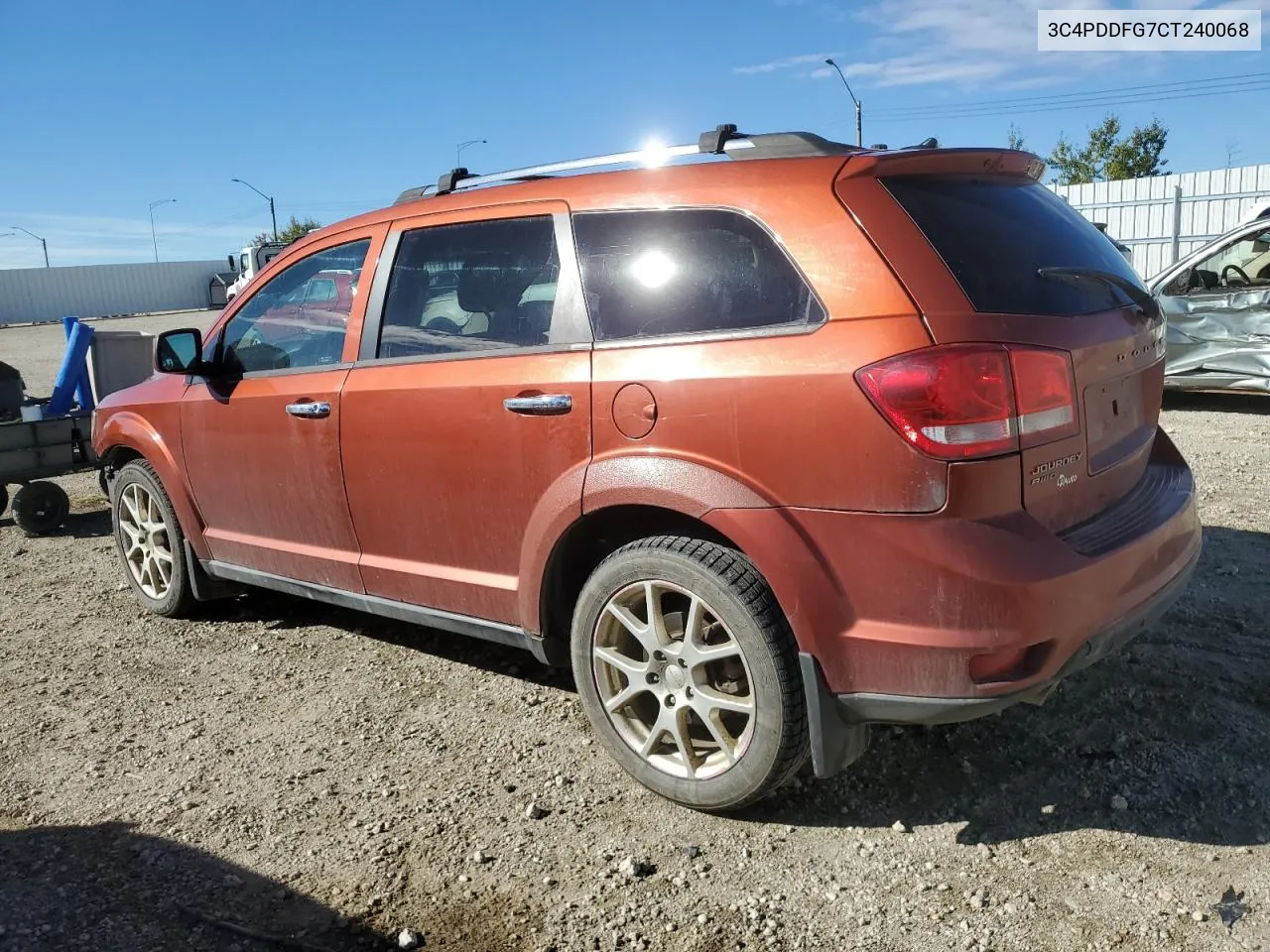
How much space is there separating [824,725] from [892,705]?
195mm

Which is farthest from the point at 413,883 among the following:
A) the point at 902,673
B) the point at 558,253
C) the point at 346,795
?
the point at 558,253

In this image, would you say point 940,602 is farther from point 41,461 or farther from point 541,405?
point 41,461

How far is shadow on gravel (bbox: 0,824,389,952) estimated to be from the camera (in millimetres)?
2670

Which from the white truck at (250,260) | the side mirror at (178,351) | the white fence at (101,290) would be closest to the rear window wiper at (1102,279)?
the side mirror at (178,351)

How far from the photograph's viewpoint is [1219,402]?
10.2m

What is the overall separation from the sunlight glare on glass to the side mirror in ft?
7.92

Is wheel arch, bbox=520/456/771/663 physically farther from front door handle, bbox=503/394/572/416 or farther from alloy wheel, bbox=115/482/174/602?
alloy wheel, bbox=115/482/174/602

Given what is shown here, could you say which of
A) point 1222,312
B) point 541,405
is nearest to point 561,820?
point 541,405

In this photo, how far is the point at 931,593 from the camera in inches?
103

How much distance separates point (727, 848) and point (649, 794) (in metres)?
0.40

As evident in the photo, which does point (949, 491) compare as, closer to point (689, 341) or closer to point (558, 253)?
point (689, 341)

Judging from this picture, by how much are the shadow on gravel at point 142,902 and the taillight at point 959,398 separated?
1.86 m

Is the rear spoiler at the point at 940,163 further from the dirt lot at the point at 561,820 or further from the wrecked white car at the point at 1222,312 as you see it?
the wrecked white car at the point at 1222,312

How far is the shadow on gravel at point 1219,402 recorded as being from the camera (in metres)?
9.69
